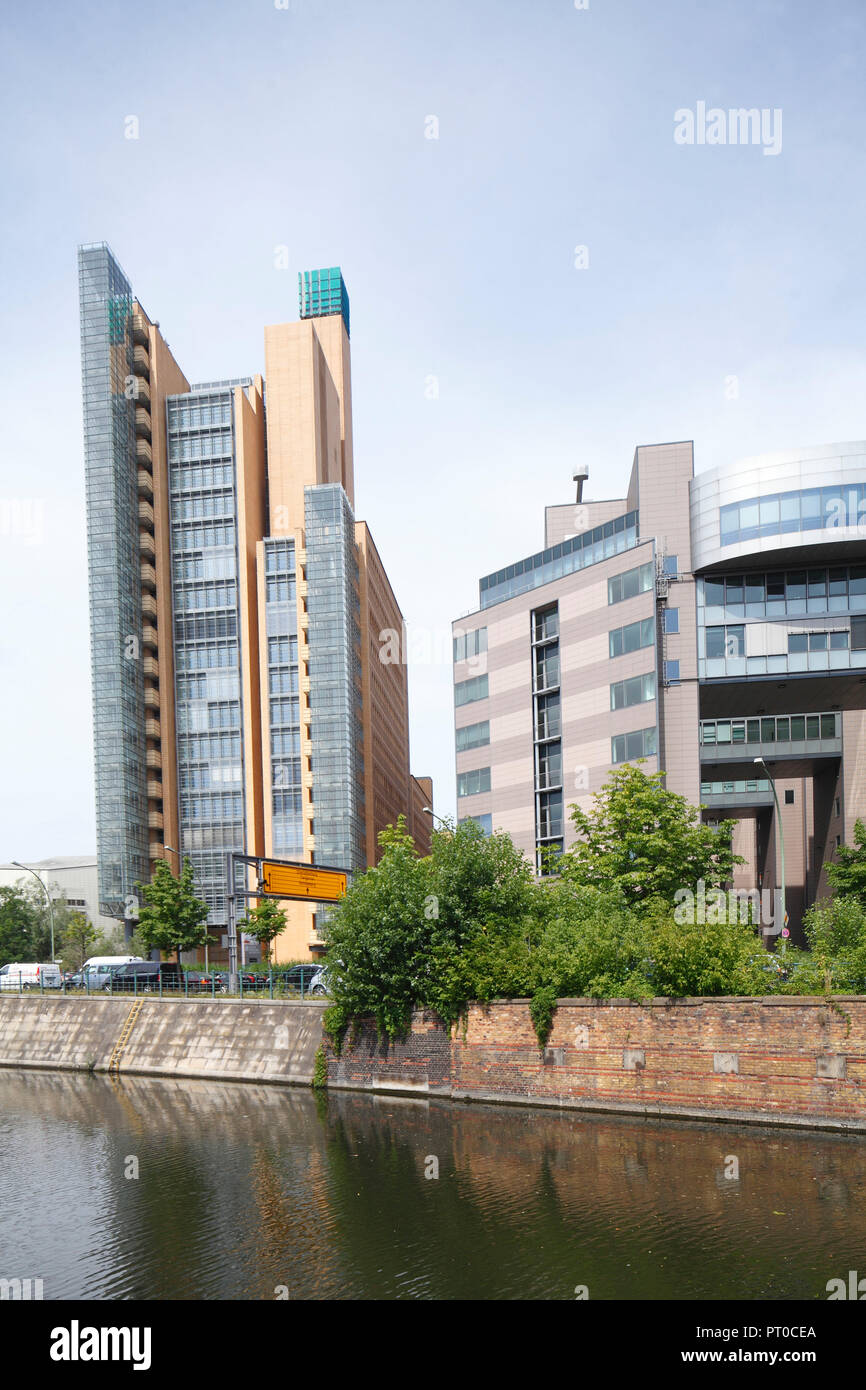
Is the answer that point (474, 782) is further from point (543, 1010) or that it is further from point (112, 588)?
point (543, 1010)

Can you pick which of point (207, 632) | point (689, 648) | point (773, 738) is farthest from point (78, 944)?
point (773, 738)

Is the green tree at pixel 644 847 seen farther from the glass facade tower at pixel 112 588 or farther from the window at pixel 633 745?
the glass facade tower at pixel 112 588

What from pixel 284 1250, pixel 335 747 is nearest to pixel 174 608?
pixel 335 747

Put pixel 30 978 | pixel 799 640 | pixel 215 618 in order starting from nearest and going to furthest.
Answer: pixel 799 640 < pixel 30 978 < pixel 215 618

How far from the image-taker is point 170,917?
7300cm

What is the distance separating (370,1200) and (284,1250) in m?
3.45

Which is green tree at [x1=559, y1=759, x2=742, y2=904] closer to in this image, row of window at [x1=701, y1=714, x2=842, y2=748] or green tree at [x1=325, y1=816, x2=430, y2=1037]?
green tree at [x1=325, y1=816, x2=430, y2=1037]

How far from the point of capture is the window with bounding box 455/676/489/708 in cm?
7075

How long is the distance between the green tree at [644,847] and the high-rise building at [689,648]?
9046 millimetres

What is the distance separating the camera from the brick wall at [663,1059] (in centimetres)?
2486

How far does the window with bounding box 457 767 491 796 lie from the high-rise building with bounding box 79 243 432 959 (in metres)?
21.2

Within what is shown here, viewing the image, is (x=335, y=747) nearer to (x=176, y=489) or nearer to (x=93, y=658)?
(x=93, y=658)

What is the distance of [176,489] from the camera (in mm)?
97438

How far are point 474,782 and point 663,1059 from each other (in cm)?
4304
